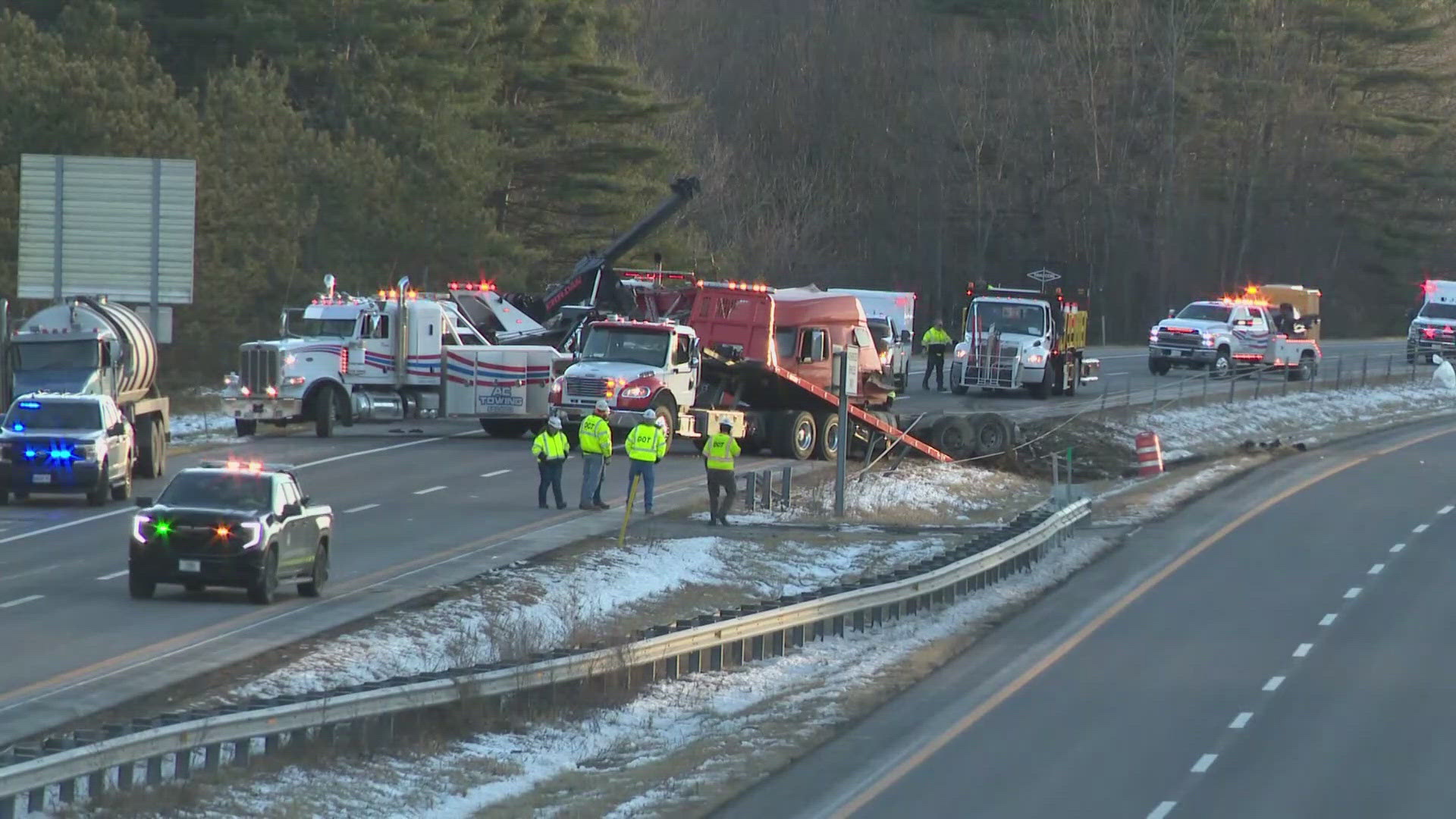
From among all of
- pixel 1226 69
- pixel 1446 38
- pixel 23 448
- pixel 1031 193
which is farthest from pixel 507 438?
pixel 1446 38

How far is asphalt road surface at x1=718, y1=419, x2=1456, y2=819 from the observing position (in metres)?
15.8

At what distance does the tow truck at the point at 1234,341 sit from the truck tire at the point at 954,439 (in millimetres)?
18024

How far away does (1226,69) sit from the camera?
9531 centimetres

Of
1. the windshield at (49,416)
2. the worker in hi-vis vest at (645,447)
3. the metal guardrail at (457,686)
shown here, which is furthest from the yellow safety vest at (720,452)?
the windshield at (49,416)

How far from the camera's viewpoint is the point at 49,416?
3102 cm

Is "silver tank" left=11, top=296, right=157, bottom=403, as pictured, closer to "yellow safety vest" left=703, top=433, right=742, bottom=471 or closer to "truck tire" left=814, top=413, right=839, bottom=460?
"yellow safety vest" left=703, top=433, right=742, bottom=471

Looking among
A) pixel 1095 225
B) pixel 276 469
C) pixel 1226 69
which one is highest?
pixel 1226 69

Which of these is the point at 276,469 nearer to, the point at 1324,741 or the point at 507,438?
the point at 1324,741

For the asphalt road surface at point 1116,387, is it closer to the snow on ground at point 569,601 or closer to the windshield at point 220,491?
the snow on ground at point 569,601

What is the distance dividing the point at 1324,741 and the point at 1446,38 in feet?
291

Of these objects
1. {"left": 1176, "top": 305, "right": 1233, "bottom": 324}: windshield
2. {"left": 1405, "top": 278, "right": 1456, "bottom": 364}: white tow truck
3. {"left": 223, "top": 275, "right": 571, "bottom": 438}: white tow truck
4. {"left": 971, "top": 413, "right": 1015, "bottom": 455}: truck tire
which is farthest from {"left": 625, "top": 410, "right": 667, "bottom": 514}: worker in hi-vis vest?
{"left": 1405, "top": 278, "right": 1456, "bottom": 364}: white tow truck

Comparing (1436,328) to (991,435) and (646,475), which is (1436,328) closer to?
(991,435)

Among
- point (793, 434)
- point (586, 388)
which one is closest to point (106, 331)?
point (586, 388)

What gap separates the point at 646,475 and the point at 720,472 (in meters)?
1.12
